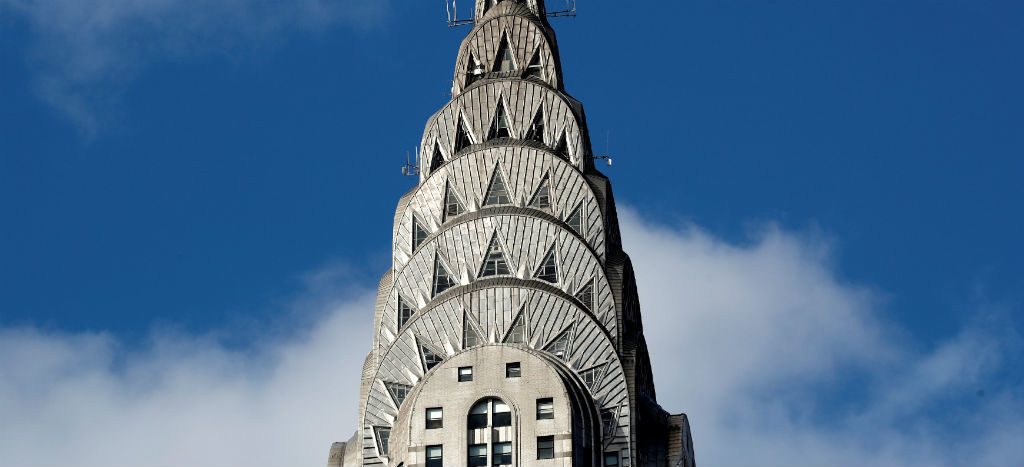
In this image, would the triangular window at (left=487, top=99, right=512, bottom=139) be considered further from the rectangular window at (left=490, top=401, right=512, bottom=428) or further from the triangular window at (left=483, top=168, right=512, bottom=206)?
the rectangular window at (left=490, top=401, right=512, bottom=428)

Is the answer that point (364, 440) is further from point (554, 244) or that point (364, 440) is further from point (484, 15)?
point (484, 15)

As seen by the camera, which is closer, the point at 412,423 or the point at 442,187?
the point at 412,423

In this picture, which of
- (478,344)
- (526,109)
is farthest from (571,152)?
(478,344)

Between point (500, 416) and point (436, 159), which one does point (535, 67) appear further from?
point (500, 416)

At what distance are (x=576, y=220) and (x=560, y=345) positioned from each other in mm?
11350

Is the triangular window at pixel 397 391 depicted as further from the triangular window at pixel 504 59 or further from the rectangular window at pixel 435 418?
the triangular window at pixel 504 59

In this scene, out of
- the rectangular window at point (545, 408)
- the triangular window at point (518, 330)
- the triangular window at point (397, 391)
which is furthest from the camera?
the triangular window at point (397, 391)

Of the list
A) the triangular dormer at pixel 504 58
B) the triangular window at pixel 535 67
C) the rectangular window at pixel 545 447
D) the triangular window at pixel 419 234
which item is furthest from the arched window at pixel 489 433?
the triangular dormer at pixel 504 58

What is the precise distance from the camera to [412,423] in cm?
13238

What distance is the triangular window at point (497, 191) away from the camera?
481ft

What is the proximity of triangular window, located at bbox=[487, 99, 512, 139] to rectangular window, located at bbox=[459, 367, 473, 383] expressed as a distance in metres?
23.0

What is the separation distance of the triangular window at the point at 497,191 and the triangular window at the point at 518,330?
10.7 metres

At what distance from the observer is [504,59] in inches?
6378

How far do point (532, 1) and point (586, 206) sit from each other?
28848 mm
